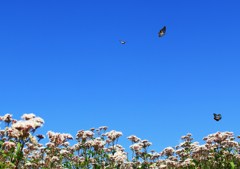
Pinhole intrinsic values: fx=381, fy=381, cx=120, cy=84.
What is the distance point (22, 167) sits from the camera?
15742 mm

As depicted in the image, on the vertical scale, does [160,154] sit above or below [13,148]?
above

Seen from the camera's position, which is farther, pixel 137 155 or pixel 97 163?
pixel 137 155

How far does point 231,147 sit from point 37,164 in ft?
32.5

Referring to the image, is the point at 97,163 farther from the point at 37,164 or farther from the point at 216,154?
the point at 216,154

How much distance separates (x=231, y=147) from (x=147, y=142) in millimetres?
4411

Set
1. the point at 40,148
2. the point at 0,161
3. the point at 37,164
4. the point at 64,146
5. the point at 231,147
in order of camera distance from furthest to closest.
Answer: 1. the point at 64,146
2. the point at 231,147
3. the point at 40,148
4. the point at 37,164
5. the point at 0,161

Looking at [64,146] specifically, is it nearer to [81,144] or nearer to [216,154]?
[81,144]

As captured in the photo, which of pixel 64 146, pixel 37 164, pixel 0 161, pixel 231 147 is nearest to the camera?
pixel 0 161

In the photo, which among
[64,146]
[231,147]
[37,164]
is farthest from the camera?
[64,146]

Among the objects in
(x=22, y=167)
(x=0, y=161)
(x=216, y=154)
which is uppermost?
(x=216, y=154)

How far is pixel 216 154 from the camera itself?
19.0 meters

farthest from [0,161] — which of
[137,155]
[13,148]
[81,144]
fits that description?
[137,155]

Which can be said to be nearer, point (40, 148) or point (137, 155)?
point (40, 148)

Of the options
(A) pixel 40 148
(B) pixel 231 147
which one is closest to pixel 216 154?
(B) pixel 231 147
